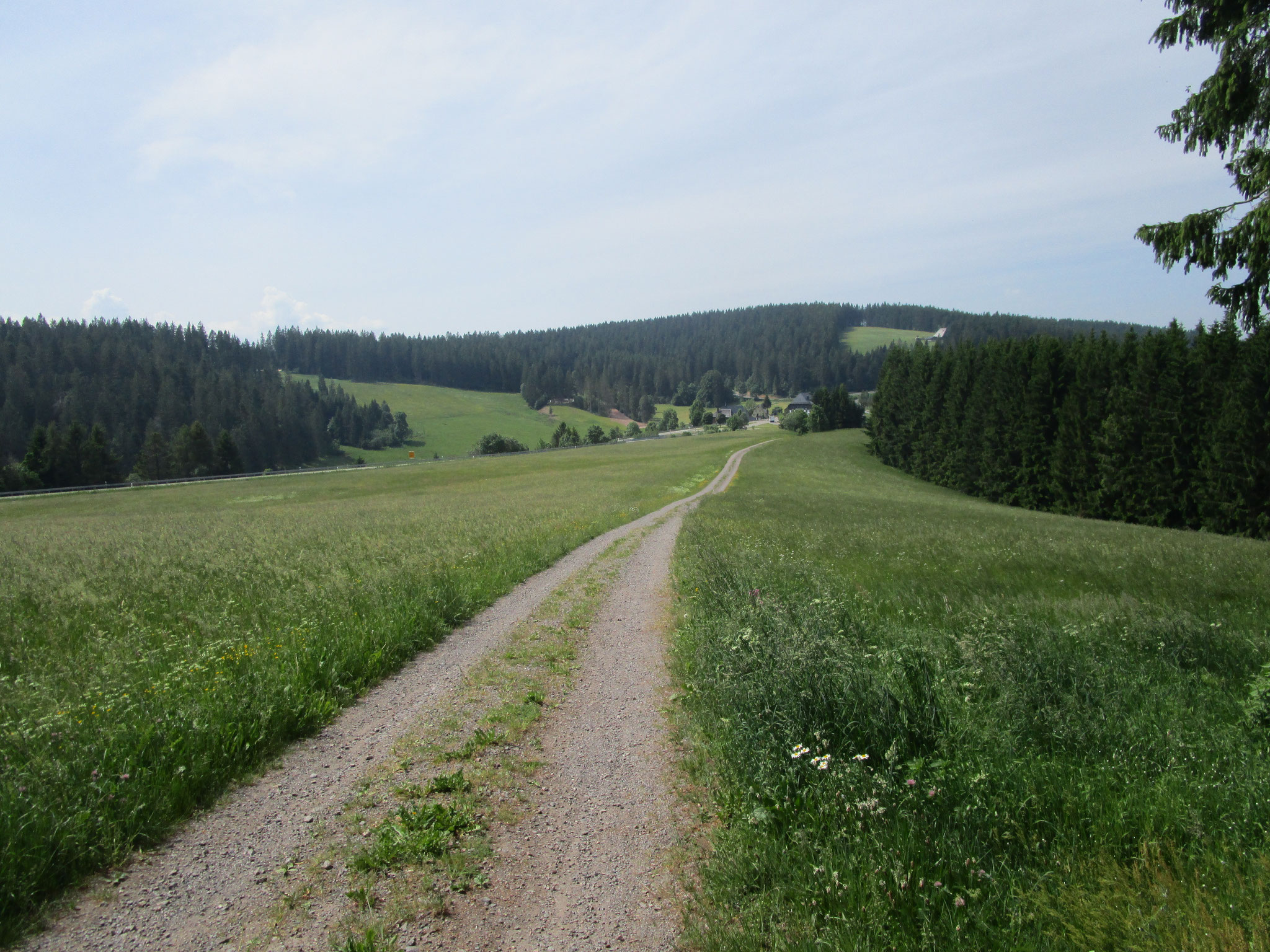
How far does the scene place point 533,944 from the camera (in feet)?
12.5

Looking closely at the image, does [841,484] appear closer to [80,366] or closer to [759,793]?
[759,793]

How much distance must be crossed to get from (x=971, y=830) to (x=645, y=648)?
568cm

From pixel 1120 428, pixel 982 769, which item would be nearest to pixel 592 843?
pixel 982 769

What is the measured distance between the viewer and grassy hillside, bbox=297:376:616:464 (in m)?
134

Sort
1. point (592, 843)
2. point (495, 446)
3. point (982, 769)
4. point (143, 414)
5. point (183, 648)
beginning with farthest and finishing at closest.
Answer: point (495, 446)
point (143, 414)
point (183, 648)
point (982, 769)
point (592, 843)

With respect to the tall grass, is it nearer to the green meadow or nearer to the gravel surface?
the gravel surface

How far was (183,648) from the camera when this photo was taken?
834cm

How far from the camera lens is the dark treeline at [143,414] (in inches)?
3307

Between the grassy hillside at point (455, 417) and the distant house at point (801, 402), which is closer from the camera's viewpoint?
the grassy hillside at point (455, 417)

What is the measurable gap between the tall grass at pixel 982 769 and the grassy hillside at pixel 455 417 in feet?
401

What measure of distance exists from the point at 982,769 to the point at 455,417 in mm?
160525

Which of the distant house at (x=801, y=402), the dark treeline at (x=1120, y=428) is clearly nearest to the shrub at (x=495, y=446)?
the dark treeline at (x=1120, y=428)

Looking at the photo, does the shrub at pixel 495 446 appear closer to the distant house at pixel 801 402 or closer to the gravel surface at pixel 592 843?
the distant house at pixel 801 402

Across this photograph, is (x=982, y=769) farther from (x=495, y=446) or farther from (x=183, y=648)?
(x=495, y=446)
